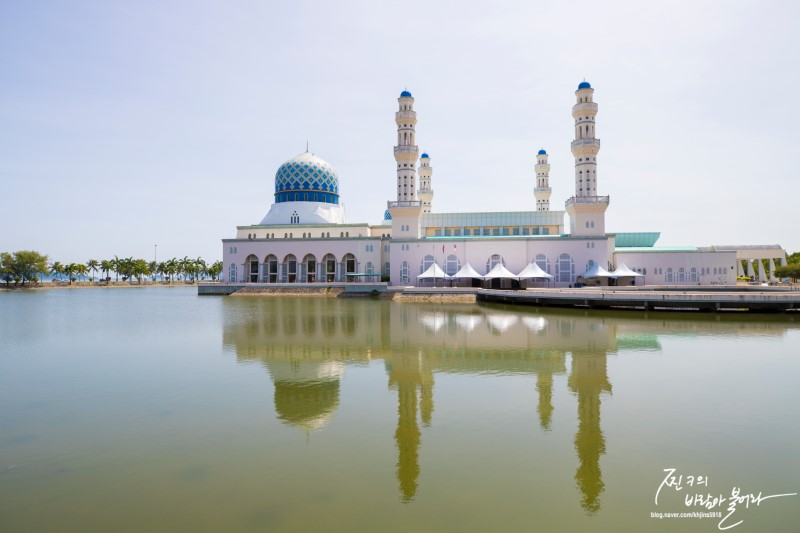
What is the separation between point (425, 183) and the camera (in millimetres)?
69812

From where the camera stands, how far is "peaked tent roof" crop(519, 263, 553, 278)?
1916 inches

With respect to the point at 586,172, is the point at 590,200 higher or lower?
lower

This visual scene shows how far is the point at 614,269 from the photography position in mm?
54031

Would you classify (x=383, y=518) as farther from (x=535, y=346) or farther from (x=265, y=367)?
(x=535, y=346)

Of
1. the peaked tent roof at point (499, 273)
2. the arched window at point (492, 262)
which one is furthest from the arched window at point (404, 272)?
the peaked tent roof at point (499, 273)

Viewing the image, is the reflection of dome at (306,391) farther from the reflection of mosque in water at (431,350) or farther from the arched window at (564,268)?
the arched window at (564,268)

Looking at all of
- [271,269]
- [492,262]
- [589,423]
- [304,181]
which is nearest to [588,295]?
[492,262]

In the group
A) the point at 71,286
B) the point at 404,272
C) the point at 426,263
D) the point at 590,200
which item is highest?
the point at 590,200

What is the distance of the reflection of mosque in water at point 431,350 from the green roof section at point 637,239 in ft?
95.0

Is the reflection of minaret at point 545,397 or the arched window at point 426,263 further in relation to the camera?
the arched window at point 426,263

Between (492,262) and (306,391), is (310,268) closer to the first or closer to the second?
(492,262)

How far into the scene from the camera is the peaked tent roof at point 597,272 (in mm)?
49219

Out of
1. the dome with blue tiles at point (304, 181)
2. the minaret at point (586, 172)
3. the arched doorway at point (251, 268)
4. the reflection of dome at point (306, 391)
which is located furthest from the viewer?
the dome with blue tiles at point (304, 181)

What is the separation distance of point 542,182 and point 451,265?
72.8 feet
